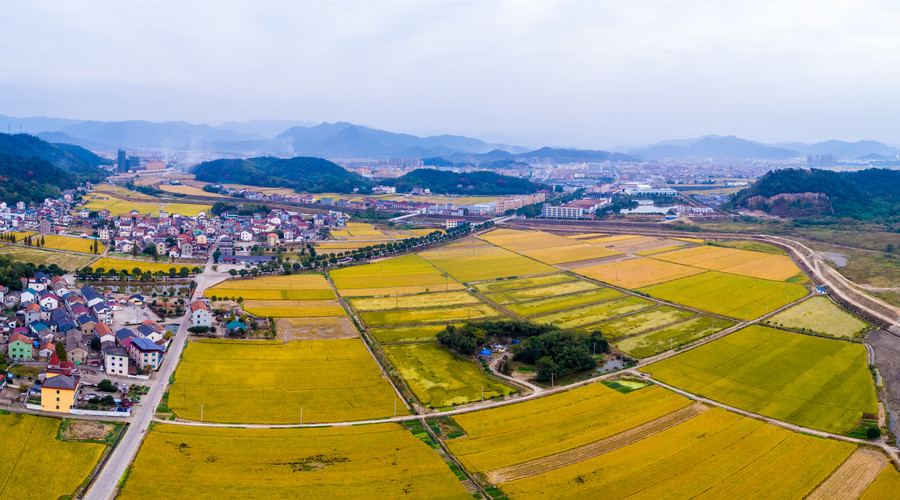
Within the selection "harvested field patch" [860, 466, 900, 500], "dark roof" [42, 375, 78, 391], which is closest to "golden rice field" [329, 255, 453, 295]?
"dark roof" [42, 375, 78, 391]

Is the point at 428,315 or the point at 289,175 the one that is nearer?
the point at 428,315

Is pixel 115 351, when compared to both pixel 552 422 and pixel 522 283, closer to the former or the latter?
pixel 552 422

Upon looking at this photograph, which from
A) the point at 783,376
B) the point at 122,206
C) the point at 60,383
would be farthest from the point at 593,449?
the point at 122,206

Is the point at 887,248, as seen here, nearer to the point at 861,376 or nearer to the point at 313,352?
the point at 861,376

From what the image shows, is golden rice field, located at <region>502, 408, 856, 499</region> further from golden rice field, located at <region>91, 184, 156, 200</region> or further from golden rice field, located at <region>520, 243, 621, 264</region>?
golden rice field, located at <region>91, 184, 156, 200</region>

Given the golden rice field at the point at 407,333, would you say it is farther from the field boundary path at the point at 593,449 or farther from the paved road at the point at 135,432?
the field boundary path at the point at 593,449

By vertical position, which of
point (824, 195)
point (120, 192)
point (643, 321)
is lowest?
point (643, 321)
